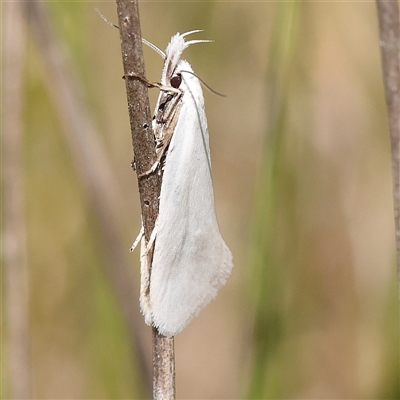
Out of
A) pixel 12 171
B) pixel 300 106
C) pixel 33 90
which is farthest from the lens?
pixel 33 90

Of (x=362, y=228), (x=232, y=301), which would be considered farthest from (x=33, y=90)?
(x=362, y=228)

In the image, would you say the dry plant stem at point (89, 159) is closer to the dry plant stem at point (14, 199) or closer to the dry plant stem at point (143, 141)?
the dry plant stem at point (14, 199)

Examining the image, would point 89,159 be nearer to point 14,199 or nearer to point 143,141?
point 14,199

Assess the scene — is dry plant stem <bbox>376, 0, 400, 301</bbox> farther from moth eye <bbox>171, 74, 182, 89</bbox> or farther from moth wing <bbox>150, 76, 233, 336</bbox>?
moth eye <bbox>171, 74, 182, 89</bbox>

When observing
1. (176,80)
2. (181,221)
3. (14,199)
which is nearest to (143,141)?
(181,221)

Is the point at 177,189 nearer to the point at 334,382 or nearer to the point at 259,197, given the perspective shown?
the point at 259,197

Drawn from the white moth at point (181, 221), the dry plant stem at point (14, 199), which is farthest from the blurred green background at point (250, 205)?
the white moth at point (181, 221)

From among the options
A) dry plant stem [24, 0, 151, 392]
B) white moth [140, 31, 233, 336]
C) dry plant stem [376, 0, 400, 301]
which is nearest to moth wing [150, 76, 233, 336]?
white moth [140, 31, 233, 336]
